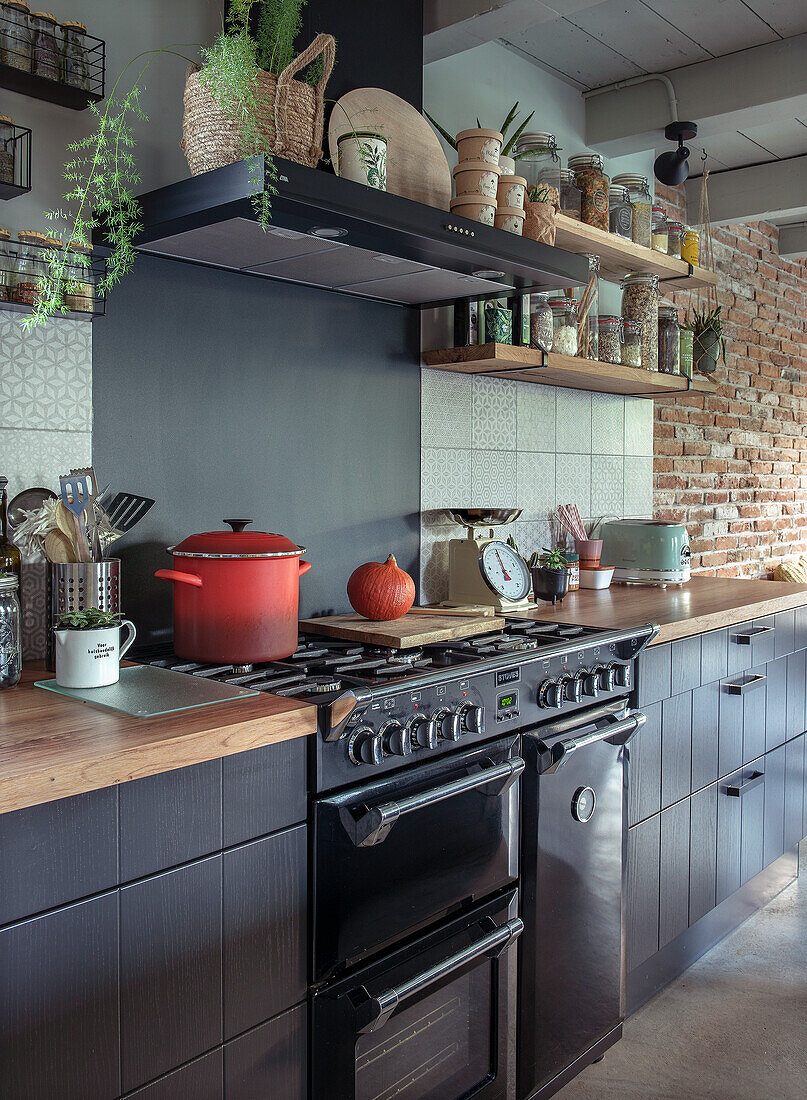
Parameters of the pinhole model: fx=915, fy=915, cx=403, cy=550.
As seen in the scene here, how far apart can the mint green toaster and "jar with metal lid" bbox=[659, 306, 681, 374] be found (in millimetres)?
578

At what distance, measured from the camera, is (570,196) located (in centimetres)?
281

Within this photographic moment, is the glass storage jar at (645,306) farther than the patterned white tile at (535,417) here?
Yes

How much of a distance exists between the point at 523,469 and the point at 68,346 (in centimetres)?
164

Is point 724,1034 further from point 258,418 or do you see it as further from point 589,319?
point 589,319

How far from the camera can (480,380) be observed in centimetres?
284

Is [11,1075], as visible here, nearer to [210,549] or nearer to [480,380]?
[210,549]

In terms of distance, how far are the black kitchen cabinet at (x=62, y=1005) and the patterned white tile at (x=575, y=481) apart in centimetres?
231

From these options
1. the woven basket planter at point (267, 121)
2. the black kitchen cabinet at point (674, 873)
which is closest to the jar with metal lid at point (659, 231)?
the woven basket planter at point (267, 121)

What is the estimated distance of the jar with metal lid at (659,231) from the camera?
321cm

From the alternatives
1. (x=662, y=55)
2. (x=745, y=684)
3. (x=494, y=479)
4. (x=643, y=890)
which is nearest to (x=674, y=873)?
(x=643, y=890)

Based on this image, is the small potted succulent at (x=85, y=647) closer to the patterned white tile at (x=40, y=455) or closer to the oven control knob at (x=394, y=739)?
the patterned white tile at (x=40, y=455)

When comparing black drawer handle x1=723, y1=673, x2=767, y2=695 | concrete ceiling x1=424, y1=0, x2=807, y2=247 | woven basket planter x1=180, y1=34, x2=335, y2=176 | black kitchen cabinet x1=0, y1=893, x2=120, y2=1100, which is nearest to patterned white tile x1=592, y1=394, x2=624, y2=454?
concrete ceiling x1=424, y1=0, x2=807, y2=247

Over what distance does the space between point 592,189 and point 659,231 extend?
1.59ft

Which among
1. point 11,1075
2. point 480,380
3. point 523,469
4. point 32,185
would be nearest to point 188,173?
point 32,185
